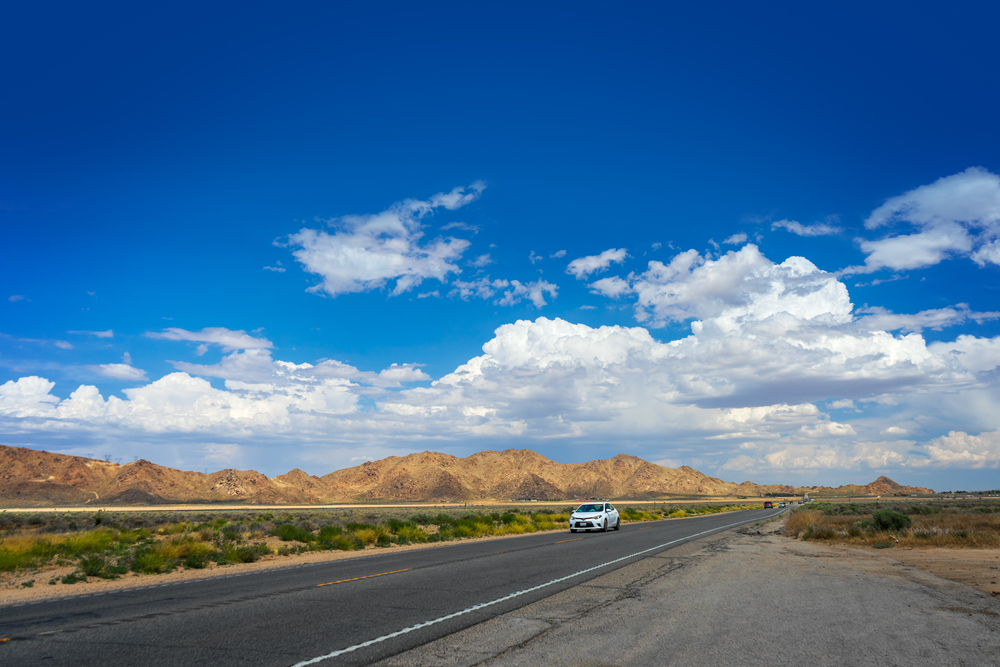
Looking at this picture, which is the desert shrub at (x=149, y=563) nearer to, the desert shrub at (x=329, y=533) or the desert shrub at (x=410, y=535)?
the desert shrub at (x=329, y=533)

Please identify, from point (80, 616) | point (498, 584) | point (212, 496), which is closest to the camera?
point (80, 616)

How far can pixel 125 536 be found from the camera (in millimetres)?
25047

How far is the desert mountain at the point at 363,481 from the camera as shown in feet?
406

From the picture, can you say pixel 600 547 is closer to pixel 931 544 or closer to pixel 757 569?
pixel 757 569

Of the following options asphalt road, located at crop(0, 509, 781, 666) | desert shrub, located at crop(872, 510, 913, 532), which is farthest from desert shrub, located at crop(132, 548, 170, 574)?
desert shrub, located at crop(872, 510, 913, 532)

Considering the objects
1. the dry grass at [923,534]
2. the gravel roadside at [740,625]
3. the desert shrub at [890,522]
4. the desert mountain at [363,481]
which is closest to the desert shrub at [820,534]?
the dry grass at [923,534]

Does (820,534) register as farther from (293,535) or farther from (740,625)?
(293,535)

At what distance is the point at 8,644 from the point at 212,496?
142 meters

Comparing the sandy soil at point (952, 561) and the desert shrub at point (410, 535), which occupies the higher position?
the sandy soil at point (952, 561)

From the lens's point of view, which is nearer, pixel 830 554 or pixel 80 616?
pixel 80 616

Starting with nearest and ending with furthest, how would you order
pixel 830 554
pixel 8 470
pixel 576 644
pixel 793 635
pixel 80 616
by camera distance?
1. pixel 576 644
2. pixel 793 635
3. pixel 80 616
4. pixel 830 554
5. pixel 8 470

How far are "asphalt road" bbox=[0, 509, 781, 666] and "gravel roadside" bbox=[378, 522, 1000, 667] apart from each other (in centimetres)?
75

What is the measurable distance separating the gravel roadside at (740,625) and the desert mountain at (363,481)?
134753mm

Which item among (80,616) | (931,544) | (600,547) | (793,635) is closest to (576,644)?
(793,635)
